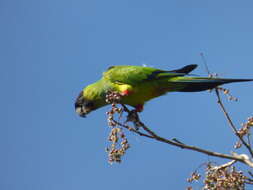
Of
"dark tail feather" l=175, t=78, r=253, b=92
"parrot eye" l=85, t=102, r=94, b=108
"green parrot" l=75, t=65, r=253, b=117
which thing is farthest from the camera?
"parrot eye" l=85, t=102, r=94, b=108

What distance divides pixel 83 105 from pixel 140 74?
4.37 feet

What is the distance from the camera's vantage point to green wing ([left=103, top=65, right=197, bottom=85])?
5240 millimetres

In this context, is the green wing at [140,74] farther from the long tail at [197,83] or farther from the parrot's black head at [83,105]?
the parrot's black head at [83,105]

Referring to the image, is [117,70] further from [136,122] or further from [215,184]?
[215,184]

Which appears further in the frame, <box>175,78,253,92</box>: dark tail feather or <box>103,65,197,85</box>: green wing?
<box>103,65,197,85</box>: green wing

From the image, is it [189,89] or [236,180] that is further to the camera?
[189,89]

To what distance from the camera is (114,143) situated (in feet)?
11.0

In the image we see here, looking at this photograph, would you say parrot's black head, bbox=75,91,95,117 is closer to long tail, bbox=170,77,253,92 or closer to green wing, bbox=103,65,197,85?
green wing, bbox=103,65,197,85

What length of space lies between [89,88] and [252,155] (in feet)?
12.2

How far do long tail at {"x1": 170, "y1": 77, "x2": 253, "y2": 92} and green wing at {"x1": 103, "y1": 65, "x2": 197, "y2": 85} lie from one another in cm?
14

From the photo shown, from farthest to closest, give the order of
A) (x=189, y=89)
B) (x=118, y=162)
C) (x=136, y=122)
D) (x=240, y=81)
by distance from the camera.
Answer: (x=189, y=89) → (x=136, y=122) → (x=240, y=81) → (x=118, y=162)

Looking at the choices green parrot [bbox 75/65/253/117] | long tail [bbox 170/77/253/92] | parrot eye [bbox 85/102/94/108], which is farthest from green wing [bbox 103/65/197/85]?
parrot eye [bbox 85/102/94/108]

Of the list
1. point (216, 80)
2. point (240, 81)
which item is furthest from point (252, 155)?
point (216, 80)

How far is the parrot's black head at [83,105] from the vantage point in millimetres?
6012
